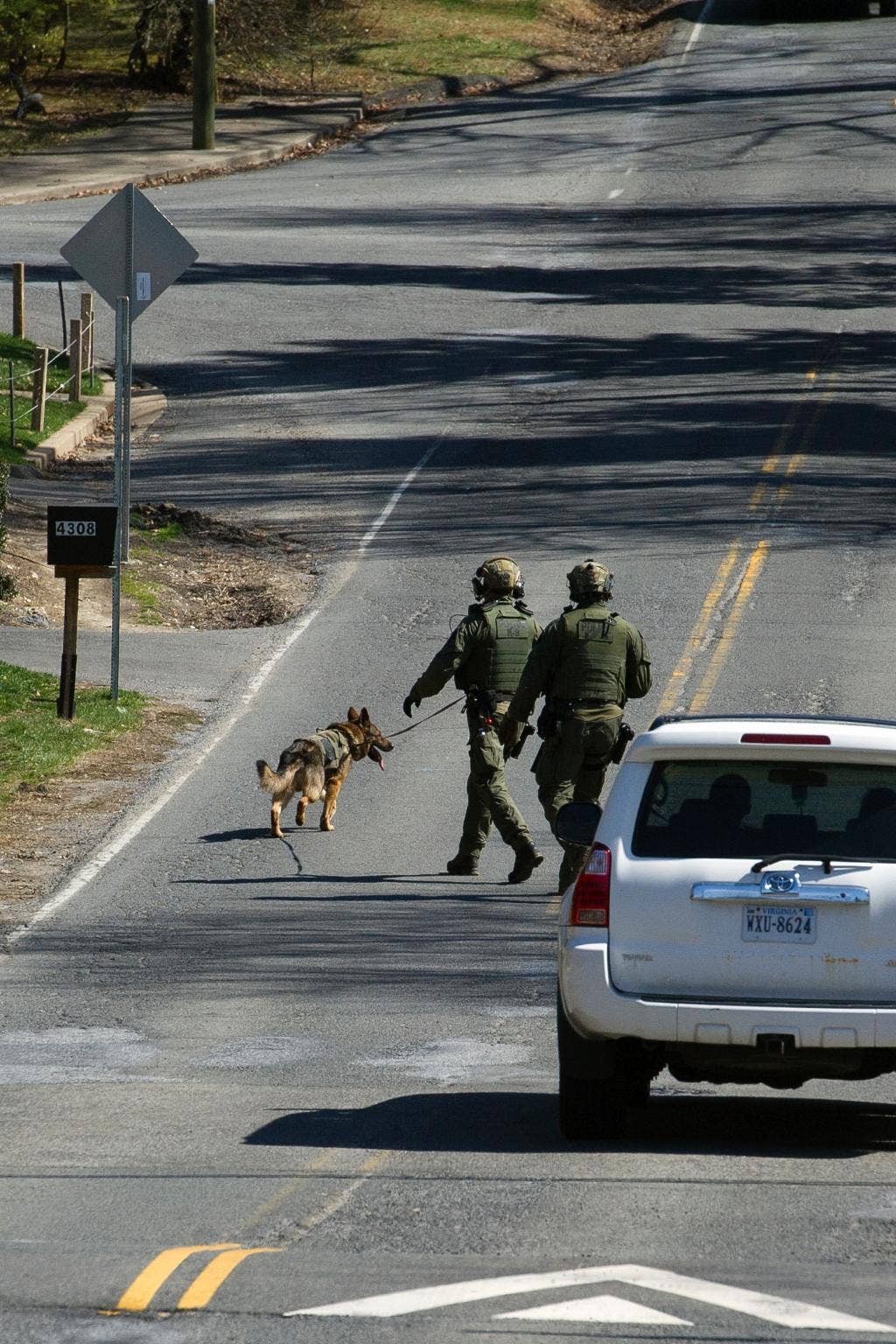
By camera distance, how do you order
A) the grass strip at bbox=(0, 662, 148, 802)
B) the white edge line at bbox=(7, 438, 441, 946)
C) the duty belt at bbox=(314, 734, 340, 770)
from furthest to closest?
the grass strip at bbox=(0, 662, 148, 802), the duty belt at bbox=(314, 734, 340, 770), the white edge line at bbox=(7, 438, 441, 946)

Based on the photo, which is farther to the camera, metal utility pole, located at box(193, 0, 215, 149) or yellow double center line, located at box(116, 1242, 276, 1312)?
metal utility pole, located at box(193, 0, 215, 149)

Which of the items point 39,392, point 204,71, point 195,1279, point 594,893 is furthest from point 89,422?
point 195,1279

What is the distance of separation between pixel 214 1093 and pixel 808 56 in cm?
5957

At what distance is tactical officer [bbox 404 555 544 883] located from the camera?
1376 centimetres

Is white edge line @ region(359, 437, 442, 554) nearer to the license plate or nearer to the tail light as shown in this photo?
the tail light

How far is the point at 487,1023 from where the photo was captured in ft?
34.0

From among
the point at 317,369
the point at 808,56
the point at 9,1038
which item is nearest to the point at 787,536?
the point at 317,369

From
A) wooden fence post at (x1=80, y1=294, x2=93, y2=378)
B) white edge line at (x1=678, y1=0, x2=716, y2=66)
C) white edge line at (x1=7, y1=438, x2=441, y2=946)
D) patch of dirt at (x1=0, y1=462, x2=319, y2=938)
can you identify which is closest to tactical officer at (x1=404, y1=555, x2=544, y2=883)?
white edge line at (x1=7, y1=438, x2=441, y2=946)

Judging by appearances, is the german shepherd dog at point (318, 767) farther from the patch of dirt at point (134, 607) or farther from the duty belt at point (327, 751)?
the patch of dirt at point (134, 607)

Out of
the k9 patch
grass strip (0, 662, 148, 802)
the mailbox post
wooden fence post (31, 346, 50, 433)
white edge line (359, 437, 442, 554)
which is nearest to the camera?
the k9 patch

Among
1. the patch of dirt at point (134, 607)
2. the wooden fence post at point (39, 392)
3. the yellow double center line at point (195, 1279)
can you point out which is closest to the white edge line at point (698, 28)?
the wooden fence post at point (39, 392)

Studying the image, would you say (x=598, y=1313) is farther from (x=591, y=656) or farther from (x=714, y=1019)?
(x=591, y=656)

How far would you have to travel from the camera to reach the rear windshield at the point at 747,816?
8.07 metres

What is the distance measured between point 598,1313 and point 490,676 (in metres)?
7.93
